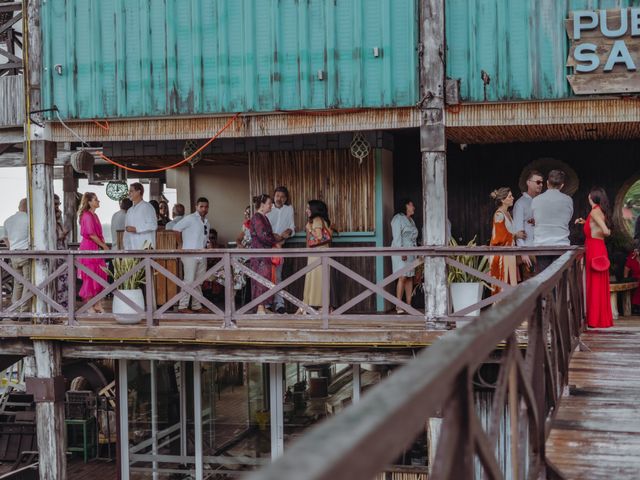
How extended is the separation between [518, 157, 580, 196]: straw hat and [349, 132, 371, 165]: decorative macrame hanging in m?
2.57

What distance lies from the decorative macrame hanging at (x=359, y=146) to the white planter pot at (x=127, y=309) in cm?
365

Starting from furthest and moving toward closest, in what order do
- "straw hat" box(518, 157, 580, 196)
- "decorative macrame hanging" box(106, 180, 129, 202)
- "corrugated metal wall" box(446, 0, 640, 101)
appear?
"decorative macrame hanging" box(106, 180, 129, 202), "straw hat" box(518, 157, 580, 196), "corrugated metal wall" box(446, 0, 640, 101)

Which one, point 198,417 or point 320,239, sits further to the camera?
point 198,417

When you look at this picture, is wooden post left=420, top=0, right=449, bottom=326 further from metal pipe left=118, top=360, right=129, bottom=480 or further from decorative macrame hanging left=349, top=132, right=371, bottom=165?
metal pipe left=118, top=360, right=129, bottom=480

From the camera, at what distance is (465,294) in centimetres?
1091

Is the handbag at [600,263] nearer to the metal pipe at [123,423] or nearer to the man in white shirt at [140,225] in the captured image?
the man in white shirt at [140,225]

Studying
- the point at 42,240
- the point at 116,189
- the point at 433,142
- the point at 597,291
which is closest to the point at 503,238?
the point at 433,142

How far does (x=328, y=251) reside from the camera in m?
10.4

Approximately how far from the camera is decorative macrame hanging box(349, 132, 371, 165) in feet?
43.6

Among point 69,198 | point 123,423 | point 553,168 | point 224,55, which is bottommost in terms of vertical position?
point 123,423

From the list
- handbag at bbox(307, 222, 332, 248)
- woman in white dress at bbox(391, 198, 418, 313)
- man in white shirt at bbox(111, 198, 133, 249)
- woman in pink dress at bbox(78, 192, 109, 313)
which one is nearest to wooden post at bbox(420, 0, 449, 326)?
woman in white dress at bbox(391, 198, 418, 313)

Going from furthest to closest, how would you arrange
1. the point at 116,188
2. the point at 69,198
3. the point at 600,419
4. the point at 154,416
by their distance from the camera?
the point at 69,198
the point at 116,188
the point at 154,416
the point at 600,419

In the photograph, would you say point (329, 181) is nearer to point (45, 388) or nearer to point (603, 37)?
point (603, 37)

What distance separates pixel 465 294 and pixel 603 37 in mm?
3331
